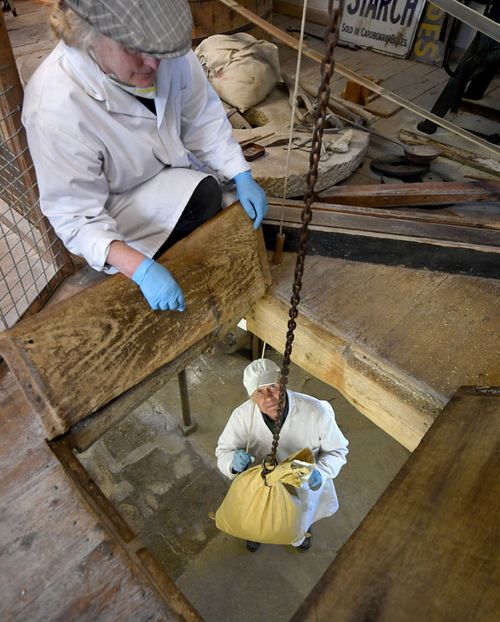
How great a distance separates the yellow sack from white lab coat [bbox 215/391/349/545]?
32 centimetres

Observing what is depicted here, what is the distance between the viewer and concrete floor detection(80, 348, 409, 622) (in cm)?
330

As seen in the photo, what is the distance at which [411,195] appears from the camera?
291cm

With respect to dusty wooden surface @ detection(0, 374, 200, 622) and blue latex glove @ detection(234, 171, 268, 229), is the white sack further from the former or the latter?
dusty wooden surface @ detection(0, 374, 200, 622)

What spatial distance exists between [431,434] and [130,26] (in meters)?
1.53

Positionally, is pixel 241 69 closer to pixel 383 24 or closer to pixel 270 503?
pixel 383 24

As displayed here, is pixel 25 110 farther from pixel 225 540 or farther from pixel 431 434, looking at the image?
pixel 225 540

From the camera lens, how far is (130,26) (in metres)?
1.31

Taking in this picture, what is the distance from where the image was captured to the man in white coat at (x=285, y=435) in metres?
2.73

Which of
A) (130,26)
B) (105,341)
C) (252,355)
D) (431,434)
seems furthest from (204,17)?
(431,434)

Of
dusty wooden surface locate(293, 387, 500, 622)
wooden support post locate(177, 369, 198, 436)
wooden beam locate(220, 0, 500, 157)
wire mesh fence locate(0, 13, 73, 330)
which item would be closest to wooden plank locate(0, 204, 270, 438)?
wire mesh fence locate(0, 13, 73, 330)

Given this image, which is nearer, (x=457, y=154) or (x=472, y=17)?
(x=472, y=17)

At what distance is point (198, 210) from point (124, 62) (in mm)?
652

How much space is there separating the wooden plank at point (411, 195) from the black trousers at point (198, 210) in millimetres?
1144

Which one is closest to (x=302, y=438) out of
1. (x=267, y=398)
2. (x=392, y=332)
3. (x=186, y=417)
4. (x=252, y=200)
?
(x=267, y=398)
